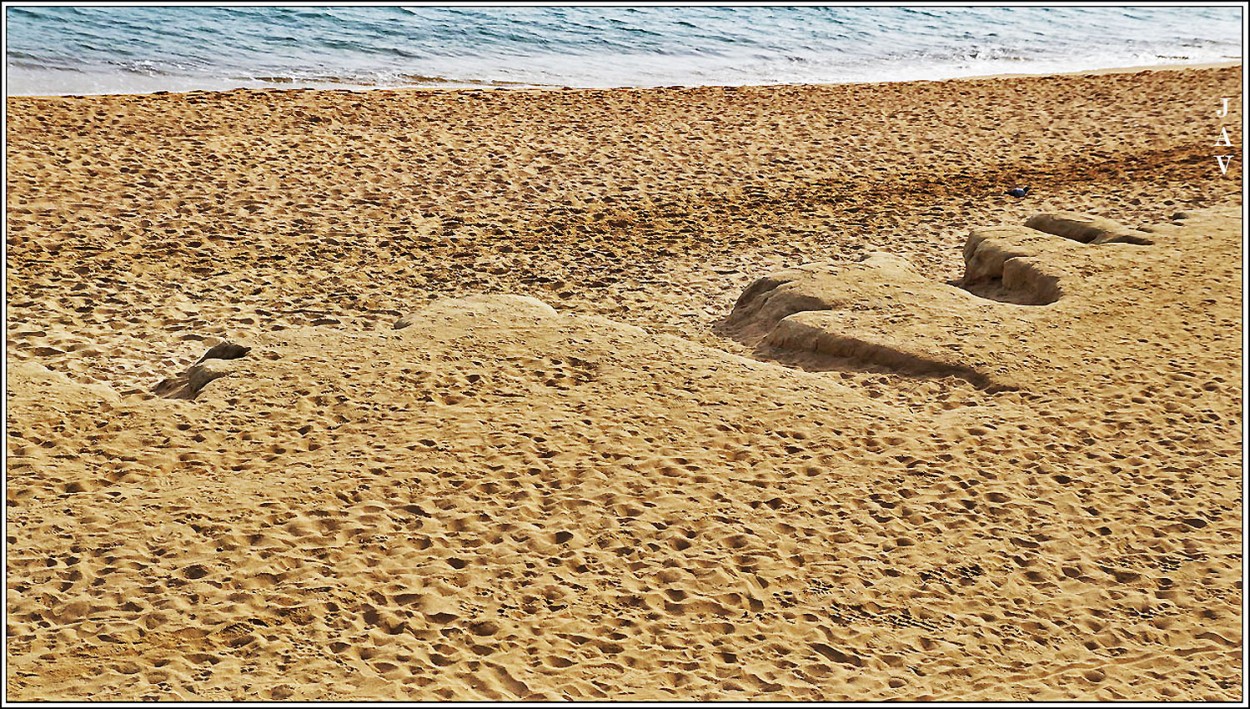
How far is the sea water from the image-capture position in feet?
74.6

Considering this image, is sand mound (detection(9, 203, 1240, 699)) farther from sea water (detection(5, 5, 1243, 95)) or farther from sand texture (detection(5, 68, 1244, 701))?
sea water (detection(5, 5, 1243, 95))

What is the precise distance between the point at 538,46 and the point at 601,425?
20600mm

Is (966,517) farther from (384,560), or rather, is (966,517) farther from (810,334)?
(384,560)

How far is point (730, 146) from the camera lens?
56.1 feet

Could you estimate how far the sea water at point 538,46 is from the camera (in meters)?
22.8

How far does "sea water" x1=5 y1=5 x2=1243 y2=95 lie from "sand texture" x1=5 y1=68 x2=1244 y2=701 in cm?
Result: 729

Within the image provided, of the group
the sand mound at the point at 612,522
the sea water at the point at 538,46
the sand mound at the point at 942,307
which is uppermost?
the sea water at the point at 538,46

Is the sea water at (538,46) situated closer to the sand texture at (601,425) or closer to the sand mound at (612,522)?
the sand texture at (601,425)

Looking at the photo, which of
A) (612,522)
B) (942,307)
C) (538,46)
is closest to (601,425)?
(612,522)

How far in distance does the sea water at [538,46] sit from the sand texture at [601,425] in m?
7.29

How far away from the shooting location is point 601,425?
8.74 metres

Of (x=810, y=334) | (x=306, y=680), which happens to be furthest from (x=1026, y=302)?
(x=306, y=680)

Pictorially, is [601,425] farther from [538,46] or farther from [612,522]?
[538,46]

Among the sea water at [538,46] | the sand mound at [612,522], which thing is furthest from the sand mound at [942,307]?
the sea water at [538,46]
